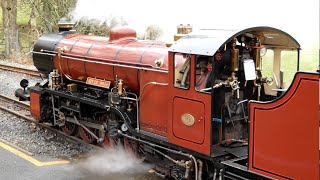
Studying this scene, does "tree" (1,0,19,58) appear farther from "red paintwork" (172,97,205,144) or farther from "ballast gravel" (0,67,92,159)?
"red paintwork" (172,97,205,144)

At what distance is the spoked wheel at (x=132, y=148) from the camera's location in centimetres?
736

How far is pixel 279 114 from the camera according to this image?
466 centimetres

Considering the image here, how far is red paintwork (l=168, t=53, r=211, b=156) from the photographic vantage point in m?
5.57

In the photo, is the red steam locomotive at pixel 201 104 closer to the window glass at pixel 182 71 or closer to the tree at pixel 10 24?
the window glass at pixel 182 71

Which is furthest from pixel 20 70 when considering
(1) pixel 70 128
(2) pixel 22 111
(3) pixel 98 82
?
A: (3) pixel 98 82

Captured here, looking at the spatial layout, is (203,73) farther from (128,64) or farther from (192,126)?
(128,64)

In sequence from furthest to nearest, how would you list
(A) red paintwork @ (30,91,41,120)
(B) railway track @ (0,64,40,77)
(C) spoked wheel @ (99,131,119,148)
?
(B) railway track @ (0,64,40,77)
(A) red paintwork @ (30,91,41,120)
(C) spoked wheel @ (99,131,119,148)

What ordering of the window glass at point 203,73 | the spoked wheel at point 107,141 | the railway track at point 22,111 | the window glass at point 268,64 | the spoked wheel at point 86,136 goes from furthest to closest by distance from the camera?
1. the railway track at point 22,111
2. the spoked wheel at point 86,136
3. the spoked wheel at point 107,141
4. the window glass at point 268,64
5. the window glass at point 203,73

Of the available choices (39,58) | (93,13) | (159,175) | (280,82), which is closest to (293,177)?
(280,82)

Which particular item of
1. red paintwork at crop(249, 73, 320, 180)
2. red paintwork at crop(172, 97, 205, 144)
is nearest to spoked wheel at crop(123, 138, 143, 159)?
red paintwork at crop(172, 97, 205, 144)

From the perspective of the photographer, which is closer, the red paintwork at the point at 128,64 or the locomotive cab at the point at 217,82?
the locomotive cab at the point at 217,82

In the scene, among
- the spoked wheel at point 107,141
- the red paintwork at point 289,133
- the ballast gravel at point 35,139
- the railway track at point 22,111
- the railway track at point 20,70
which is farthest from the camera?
the railway track at point 20,70

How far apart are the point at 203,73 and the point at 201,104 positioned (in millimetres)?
443

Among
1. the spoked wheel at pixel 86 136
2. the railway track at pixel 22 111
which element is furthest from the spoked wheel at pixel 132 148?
the spoked wheel at pixel 86 136
